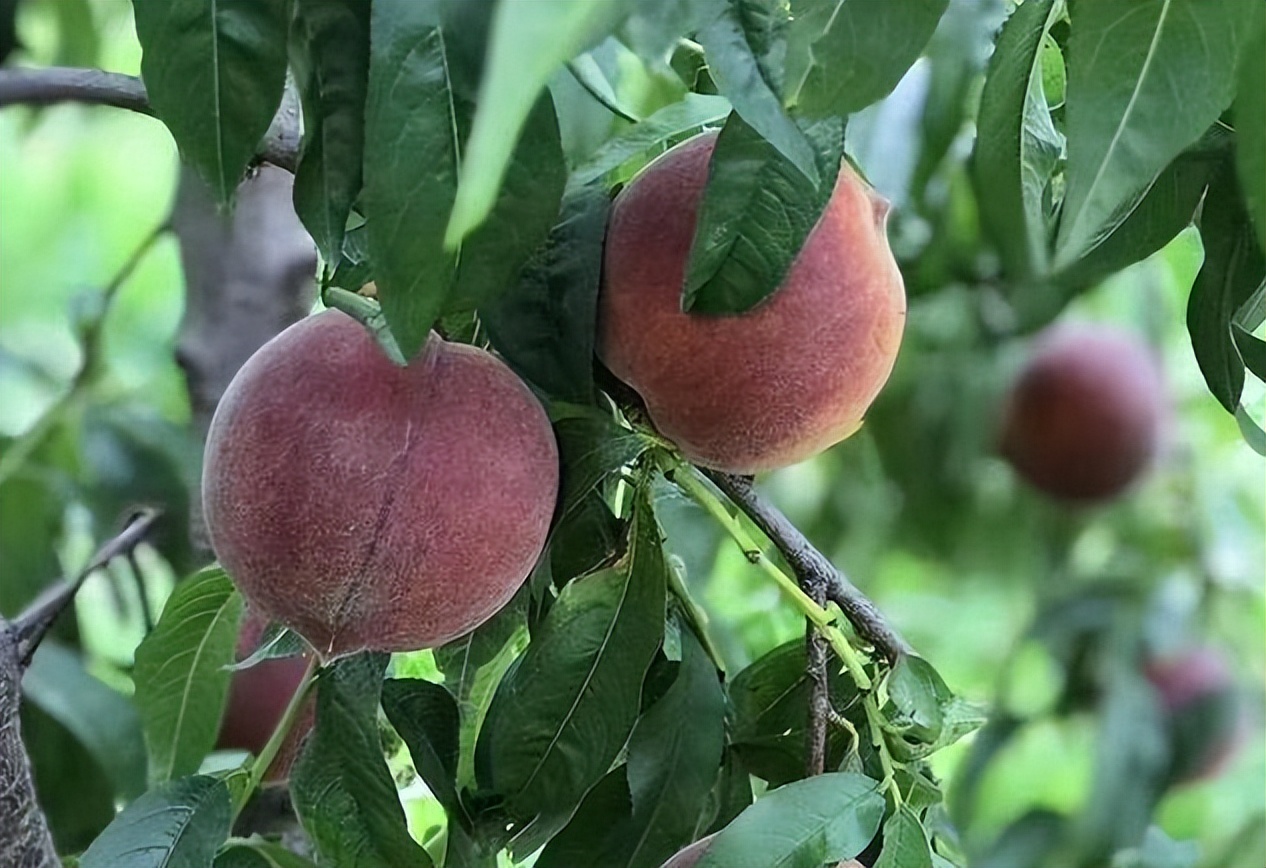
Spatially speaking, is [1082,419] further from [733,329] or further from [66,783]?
[733,329]

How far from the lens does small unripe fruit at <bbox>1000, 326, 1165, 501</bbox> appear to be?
5.51 ft

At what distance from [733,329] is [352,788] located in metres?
0.22

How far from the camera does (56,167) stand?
185 cm

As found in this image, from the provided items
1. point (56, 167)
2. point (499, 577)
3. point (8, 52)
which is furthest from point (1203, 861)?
point (56, 167)

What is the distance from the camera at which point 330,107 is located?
1.45 feet

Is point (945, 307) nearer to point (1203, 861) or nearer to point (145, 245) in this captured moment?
point (1203, 861)

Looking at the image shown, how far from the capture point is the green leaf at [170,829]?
56 centimetres

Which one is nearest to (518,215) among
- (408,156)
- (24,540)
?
(408,156)

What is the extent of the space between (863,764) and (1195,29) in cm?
30

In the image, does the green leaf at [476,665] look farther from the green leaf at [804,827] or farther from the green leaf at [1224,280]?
the green leaf at [1224,280]

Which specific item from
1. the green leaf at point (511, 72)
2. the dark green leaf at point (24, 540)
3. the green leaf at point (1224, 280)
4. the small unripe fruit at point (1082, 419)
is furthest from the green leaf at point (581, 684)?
the small unripe fruit at point (1082, 419)

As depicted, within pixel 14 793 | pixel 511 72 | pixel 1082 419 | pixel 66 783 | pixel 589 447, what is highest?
pixel 511 72

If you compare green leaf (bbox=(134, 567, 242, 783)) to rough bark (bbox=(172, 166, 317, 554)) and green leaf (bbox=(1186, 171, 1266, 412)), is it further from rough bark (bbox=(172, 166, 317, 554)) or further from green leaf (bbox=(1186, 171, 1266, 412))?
green leaf (bbox=(1186, 171, 1266, 412))

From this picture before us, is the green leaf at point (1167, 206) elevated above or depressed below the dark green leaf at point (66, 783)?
above
